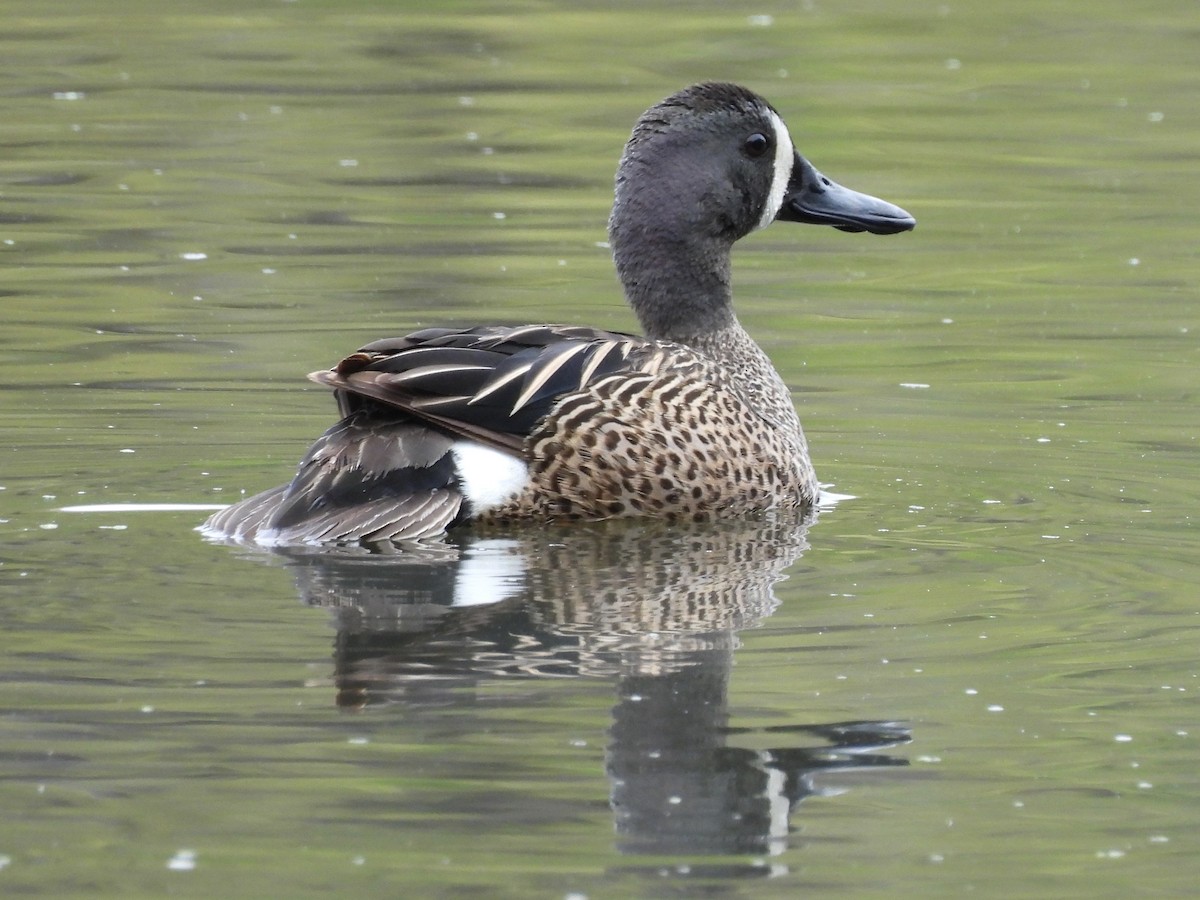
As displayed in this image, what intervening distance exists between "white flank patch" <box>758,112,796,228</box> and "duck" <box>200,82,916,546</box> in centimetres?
35

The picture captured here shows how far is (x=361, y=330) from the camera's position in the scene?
12.3 m

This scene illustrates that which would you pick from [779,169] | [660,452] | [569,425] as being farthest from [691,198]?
[569,425]

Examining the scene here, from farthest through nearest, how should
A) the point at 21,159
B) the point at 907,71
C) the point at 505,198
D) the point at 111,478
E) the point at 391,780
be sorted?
the point at 907,71, the point at 21,159, the point at 505,198, the point at 111,478, the point at 391,780

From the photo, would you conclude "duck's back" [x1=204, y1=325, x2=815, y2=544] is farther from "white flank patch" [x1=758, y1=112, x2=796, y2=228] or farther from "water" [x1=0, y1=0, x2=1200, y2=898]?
"white flank patch" [x1=758, y1=112, x2=796, y2=228]

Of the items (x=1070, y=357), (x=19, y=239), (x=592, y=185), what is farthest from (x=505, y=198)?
(x=1070, y=357)

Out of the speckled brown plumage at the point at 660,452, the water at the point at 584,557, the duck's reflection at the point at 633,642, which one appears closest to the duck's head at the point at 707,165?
the speckled brown plumage at the point at 660,452

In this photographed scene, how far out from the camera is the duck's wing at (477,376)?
8195mm

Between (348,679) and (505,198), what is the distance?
31.3 ft

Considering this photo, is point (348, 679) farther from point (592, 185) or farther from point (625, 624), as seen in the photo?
point (592, 185)

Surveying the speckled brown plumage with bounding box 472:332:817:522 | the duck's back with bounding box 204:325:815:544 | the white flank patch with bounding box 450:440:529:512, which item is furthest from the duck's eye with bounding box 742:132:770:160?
the white flank patch with bounding box 450:440:529:512

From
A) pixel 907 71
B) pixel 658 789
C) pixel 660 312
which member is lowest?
pixel 658 789

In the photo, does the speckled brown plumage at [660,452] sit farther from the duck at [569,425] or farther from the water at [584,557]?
the water at [584,557]

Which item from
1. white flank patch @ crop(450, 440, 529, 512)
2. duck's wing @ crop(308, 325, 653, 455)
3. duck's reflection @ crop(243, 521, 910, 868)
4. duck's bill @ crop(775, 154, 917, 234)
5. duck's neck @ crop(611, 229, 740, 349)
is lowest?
duck's reflection @ crop(243, 521, 910, 868)

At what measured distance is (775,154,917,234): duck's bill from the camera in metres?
10.1
